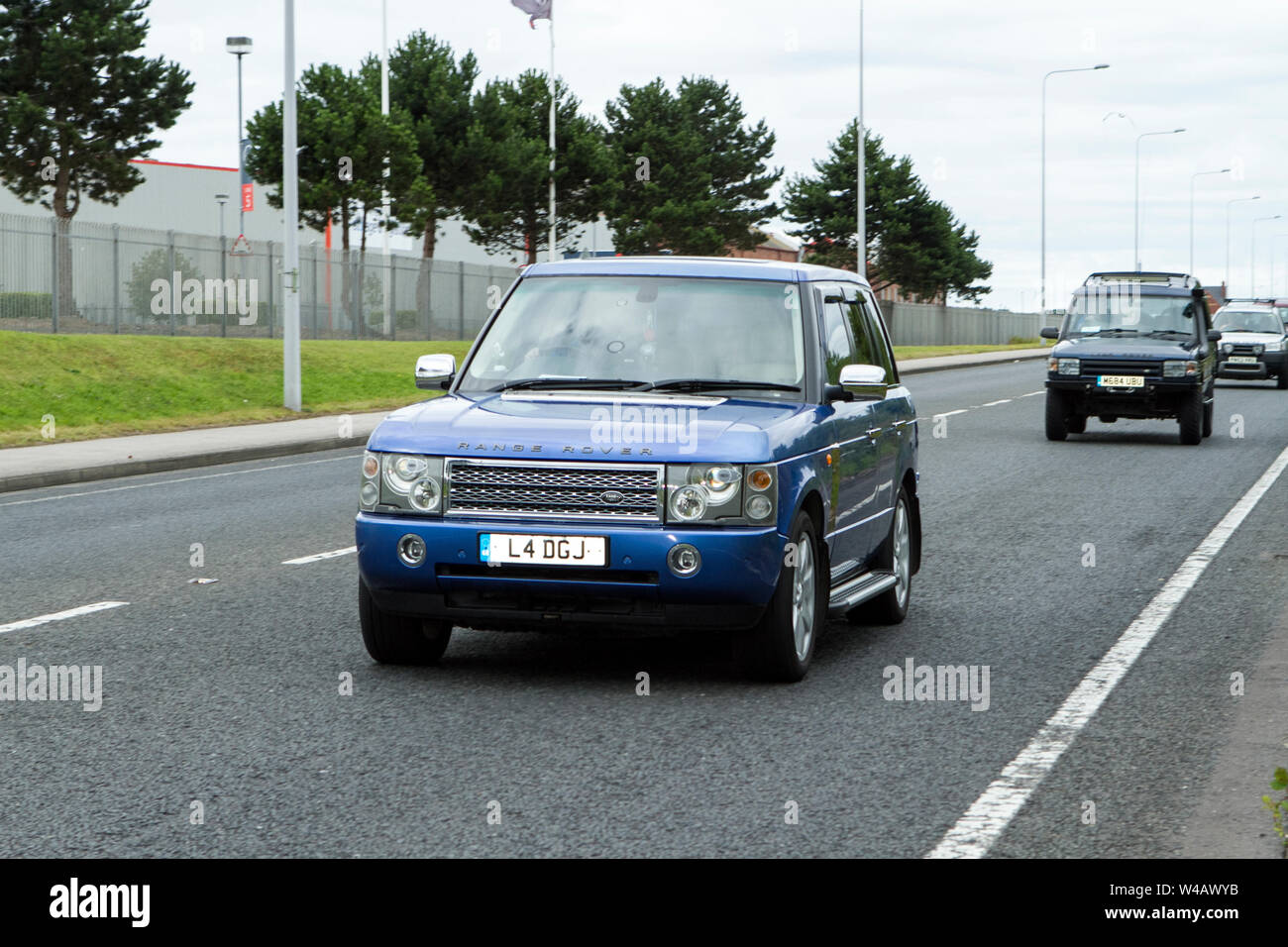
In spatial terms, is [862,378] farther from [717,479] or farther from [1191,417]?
[1191,417]

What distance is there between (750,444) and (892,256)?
88.5 meters

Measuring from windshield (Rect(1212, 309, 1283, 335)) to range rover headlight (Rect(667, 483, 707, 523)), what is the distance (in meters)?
33.9

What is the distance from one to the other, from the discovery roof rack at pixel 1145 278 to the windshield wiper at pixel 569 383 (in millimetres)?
16502

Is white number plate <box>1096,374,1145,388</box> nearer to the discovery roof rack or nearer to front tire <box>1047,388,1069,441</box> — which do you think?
front tire <box>1047,388,1069,441</box>

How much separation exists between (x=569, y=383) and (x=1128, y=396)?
1536 cm

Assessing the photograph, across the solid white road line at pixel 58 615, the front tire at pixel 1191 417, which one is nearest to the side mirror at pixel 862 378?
the solid white road line at pixel 58 615

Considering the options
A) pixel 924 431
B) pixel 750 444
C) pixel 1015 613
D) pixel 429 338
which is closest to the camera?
pixel 750 444

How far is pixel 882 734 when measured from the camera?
6.58 meters

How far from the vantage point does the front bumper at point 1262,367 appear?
37.7 metres

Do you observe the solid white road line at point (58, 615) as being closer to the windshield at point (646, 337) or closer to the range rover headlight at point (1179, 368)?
the windshield at point (646, 337)

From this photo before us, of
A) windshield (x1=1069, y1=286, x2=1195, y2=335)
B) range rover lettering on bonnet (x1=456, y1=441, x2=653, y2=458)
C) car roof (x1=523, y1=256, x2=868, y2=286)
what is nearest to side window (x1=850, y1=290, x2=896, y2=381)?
car roof (x1=523, y1=256, x2=868, y2=286)

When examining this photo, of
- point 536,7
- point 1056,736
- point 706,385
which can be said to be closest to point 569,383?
point 706,385
